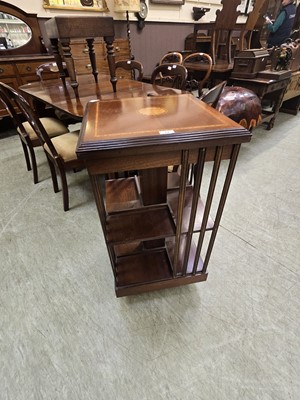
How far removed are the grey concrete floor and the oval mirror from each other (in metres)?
2.53

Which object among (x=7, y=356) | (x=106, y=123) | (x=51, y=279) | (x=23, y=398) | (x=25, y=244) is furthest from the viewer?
(x=25, y=244)

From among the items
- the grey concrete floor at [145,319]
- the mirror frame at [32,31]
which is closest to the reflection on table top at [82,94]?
the grey concrete floor at [145,319]

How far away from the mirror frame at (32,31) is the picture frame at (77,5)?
0.30 metres

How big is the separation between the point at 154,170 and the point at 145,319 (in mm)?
741

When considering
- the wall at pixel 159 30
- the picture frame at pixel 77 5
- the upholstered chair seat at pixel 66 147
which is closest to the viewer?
the upholstered chair seat at pixel 66 147

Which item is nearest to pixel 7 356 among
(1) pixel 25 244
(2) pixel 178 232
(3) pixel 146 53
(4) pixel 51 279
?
(4) pixel 51 279

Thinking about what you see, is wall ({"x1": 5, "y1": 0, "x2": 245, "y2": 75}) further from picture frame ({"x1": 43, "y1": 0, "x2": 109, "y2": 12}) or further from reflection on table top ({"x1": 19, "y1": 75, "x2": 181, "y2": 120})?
reflection on table top ({"x1": 19, "y1": 75, "x2": 181, "y2": 120})

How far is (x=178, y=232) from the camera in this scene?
0.86 meters

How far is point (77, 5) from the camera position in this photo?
3082 mm

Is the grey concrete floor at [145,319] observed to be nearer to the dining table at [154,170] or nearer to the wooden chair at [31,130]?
the dining table at [154,170]

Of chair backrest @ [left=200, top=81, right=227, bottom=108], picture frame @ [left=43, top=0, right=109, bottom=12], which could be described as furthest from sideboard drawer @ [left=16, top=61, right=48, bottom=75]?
chair backrest @ [left=200, top=81, right=227, bottom=108]

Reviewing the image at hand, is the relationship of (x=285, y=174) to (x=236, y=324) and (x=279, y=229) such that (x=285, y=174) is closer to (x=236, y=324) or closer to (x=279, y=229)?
(x=279, y=229)

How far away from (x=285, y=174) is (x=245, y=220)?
0.92 metres

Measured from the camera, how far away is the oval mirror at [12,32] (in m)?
2.69
